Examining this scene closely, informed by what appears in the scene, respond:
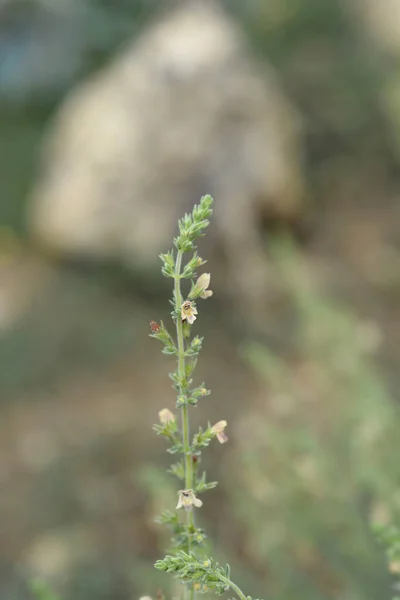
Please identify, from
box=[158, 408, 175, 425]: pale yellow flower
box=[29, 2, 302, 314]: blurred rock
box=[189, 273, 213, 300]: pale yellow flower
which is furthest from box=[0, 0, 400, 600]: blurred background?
box=[189, 273, 213, 300]: pale yellow flower

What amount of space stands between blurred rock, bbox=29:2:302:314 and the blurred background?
12 millimetres

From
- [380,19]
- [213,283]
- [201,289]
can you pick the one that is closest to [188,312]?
[201,289]

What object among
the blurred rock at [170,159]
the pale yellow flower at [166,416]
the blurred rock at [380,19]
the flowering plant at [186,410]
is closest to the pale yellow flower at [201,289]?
the flowering plant at [186,410]

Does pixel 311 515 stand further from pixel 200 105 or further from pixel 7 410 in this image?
pixel 200 105

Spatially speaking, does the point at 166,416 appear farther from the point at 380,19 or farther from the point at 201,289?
the point at 380,19

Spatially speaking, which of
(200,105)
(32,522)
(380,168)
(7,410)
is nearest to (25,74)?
(200,105)

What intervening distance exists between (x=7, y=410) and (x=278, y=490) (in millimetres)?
1810

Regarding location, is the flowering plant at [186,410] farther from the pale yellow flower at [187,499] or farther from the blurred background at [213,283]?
the blurred background at [213,283]

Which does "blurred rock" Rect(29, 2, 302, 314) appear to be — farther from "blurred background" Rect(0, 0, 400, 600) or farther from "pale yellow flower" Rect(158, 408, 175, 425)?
"pale yellow flower" Rect(158, 408, 175, 425)

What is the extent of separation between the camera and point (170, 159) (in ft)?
12.8

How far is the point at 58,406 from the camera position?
320 centimetres

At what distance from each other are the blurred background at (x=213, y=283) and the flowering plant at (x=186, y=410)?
1.73ft

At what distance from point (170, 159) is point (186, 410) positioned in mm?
3221

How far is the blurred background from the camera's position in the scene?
1650mm
